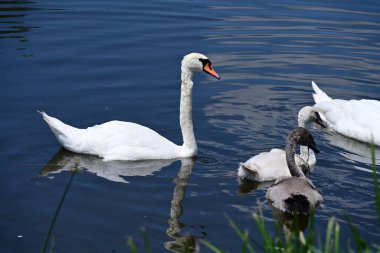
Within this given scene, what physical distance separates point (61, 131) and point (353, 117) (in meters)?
3.80

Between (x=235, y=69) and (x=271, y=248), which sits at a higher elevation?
(x=271, y=248)

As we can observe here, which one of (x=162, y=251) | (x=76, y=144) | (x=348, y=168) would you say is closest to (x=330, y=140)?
(x=348, y=168)

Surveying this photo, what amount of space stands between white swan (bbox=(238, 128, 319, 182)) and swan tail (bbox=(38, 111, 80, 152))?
1.95m

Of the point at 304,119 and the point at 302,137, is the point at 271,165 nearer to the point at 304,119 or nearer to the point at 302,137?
the point at 302,137

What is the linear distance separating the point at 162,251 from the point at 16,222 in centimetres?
145

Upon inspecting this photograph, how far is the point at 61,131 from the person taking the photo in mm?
9438

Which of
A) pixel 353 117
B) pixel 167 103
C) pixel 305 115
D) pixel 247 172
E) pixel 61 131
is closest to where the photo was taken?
pixel 247 172

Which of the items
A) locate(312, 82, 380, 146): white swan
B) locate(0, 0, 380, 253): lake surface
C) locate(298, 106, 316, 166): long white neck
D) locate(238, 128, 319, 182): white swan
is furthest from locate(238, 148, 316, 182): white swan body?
locate(312, 82, 380, 146): white swan

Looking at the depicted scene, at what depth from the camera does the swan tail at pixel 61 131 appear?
9.45 metres

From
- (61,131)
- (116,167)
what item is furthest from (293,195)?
(61,131)

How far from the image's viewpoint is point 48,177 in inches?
353

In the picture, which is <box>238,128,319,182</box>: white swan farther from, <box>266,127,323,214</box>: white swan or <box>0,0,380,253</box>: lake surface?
<box>266,127,323,214</box>: white swan

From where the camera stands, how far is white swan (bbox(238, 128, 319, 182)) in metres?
8.86

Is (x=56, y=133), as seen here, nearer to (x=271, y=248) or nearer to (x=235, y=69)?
(x=235, y=69)
